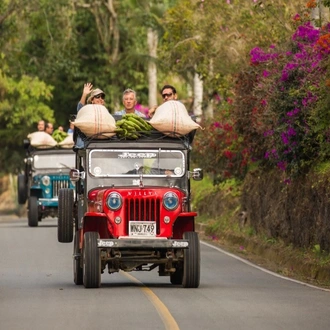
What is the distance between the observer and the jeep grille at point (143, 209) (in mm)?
18594

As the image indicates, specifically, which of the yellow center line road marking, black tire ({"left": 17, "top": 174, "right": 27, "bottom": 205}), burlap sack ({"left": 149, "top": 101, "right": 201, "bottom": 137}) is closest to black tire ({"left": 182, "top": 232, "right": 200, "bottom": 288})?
the yellow center line road marking

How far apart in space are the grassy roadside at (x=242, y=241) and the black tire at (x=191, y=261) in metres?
2.65

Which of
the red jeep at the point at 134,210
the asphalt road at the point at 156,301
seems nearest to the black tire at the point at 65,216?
the red jeep at the point at 134,210

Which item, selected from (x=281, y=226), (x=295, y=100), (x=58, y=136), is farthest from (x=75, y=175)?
(x=58, y=136)

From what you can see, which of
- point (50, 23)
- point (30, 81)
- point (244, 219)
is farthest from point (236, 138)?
point (30, 81)

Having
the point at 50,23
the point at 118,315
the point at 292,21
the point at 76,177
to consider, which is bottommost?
the point at 118,315

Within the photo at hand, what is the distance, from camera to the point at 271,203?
27.9 metres

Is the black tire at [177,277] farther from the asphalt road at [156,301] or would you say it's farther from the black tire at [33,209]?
the black tire at [33,209]

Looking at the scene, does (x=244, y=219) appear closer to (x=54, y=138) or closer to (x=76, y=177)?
(x=54, y=138)

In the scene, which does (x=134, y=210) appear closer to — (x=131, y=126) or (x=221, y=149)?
(x=131, y=126)

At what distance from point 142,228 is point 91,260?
2.81 ft

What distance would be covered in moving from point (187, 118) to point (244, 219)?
12284 mm

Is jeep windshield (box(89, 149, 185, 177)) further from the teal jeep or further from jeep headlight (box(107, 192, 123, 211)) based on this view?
the teal jeep

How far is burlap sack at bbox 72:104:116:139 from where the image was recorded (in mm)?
19000
